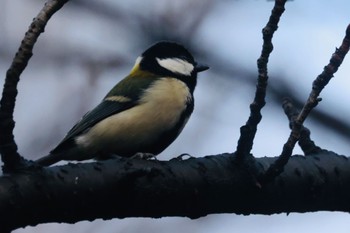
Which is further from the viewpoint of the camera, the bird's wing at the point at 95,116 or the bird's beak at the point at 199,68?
the bird's beak at the point at 199,68

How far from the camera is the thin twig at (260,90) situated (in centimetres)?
142

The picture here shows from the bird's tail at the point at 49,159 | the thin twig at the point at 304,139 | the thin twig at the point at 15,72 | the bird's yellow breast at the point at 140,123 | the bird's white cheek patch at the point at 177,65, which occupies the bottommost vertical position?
the bird's tail at the point at 49,159

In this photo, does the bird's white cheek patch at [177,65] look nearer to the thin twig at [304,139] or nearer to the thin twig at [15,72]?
the thin twig at [304,139]

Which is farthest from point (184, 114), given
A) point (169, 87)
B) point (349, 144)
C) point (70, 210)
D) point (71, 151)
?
point (70, 210)

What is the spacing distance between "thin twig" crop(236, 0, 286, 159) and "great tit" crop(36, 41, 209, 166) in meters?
0.94

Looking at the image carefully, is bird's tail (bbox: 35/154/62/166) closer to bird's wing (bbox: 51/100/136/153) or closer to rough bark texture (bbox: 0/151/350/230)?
bird's wing (bbox: 51/100/136/153)

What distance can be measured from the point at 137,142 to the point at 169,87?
0.36 m

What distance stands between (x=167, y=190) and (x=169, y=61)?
1589mm

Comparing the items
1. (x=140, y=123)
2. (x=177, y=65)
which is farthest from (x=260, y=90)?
(x=177, y=65)

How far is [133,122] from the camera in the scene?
252 centimetres

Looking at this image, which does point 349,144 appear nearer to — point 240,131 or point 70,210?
point 240,131

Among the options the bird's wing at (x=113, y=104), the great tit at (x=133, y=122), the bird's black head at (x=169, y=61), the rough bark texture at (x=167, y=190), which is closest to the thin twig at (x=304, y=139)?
the rough bark texture at (x=167, y=190)

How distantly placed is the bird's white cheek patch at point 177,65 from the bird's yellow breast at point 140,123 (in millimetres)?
309

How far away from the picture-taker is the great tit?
97.8 inches
